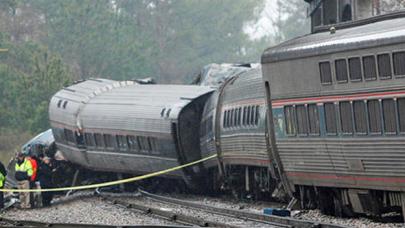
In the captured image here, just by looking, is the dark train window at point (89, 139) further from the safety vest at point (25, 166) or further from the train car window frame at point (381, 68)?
the train car window frame at point (381, 68)

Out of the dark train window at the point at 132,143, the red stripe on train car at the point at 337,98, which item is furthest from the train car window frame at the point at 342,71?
the dark train window at the point at 132,143

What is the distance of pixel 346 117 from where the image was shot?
59.5 ft

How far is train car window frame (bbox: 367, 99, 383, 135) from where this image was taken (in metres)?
17.1

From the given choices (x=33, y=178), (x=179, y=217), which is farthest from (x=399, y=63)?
(x=33, y=178)

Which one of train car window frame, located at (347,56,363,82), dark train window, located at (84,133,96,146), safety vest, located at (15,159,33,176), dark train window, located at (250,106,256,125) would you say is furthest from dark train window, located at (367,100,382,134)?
dark train window, located at (84,133,96,146)

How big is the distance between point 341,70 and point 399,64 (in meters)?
1.79

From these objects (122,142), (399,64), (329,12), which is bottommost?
(122,142)

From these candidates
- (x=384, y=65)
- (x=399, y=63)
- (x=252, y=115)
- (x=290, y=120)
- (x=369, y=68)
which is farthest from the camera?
(x=252, y=115)

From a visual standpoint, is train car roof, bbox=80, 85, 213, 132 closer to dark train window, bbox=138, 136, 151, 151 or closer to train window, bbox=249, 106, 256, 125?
dark train window, bbox=138, 136, 151, 151

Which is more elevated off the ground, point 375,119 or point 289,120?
Result: point 375,119

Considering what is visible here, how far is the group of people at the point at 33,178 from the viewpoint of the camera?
1184 inches

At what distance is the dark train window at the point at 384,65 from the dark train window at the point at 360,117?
Result: 2.50 feet

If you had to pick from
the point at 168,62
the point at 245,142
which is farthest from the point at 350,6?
the point at 168,62

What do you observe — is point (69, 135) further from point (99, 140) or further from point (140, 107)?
point (140, 107)
